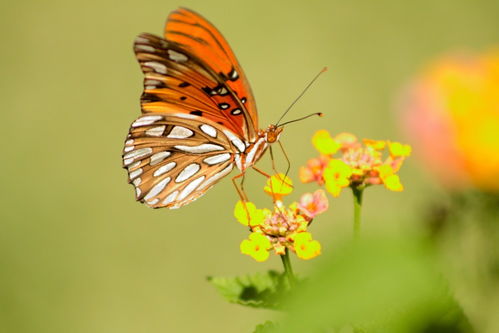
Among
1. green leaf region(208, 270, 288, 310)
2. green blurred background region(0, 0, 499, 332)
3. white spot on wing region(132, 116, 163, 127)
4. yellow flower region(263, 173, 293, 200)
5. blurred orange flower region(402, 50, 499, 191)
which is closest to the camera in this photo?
green leaf region(208, 270, 288, 310)

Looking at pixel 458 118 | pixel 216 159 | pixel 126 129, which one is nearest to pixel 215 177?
pixel 216 159

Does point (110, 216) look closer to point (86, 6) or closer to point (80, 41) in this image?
point (80, 41)

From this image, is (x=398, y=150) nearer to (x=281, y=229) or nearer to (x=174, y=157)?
(x=281, y=229)

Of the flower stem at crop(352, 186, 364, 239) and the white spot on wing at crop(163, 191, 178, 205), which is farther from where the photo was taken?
the white spot on wing at crop(163, 191, 178, 205)

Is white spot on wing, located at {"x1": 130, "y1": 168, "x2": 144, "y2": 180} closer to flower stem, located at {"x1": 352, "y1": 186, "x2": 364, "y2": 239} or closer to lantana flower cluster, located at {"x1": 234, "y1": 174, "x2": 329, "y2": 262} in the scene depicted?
lantana flower cluster, located at {"x1": 234, "y1": 174, "x2": 329, "y2": 262}

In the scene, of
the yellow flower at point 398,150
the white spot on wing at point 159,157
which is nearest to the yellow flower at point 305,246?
the yellow flower at point 398,150

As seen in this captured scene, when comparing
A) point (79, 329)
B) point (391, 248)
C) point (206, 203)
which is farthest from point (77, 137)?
point (391, 248)

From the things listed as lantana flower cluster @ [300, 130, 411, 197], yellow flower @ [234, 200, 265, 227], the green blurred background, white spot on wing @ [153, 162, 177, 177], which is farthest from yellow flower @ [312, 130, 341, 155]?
the green blurred background
